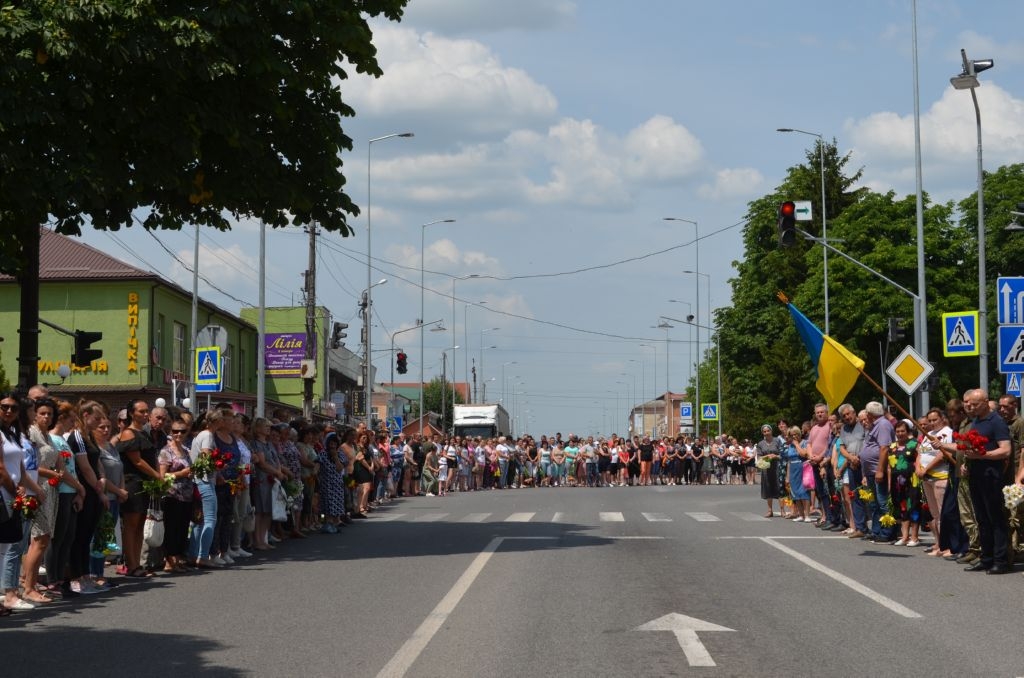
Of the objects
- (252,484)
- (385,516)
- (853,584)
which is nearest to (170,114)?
(252,484)

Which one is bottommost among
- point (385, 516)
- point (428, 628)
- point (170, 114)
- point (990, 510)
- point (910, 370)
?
point (385, 516)

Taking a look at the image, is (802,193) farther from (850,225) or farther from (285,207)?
(285,207)

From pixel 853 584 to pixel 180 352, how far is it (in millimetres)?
41686

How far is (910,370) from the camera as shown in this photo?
73.4 feet

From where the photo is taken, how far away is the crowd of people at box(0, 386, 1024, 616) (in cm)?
1248

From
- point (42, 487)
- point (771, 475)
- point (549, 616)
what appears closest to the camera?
point (549, 616)

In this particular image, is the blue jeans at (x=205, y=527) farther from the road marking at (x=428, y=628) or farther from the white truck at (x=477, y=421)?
the white truck at (x=477, y=421)

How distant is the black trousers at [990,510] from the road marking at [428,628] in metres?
5.57

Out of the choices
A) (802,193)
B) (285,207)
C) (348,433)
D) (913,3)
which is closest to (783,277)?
(802,193)

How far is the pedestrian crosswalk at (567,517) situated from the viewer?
83.2 ft

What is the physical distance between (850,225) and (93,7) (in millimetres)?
49833

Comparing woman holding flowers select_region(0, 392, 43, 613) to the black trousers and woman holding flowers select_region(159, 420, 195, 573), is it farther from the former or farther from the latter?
the black trousers

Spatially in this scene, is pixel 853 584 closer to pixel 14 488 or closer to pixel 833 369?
pixel 14 488

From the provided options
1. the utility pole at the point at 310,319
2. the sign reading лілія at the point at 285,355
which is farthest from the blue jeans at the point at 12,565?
the sign reading лілія at the point at 285,355
